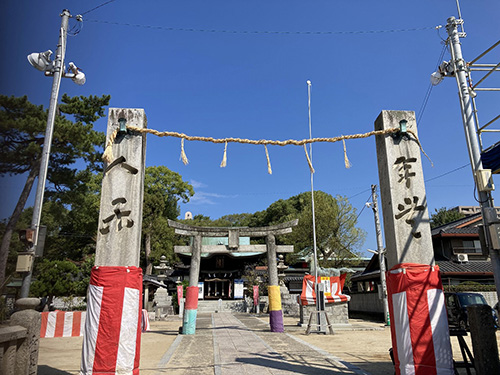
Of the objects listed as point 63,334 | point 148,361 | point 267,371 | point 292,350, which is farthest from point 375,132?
point 63,334

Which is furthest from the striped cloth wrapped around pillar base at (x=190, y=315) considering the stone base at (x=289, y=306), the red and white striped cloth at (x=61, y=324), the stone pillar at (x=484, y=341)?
the stone base at (x=289, y=306)

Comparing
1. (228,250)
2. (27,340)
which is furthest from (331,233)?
(27,340)

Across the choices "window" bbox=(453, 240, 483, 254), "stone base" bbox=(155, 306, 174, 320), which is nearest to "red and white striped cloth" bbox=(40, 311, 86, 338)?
"stone base" bbox=(155, 306, 174, 320)

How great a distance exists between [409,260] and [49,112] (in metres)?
8.33

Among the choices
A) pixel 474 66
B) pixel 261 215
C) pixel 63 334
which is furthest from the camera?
pixel 261 215

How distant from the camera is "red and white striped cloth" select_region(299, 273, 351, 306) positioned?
1647cm

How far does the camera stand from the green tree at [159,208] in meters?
34.3

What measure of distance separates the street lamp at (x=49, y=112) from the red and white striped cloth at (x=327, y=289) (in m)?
12.0

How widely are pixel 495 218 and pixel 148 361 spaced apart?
303 inches

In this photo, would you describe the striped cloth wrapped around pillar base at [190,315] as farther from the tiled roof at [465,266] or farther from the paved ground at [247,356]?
the tiled roof at [465,266]

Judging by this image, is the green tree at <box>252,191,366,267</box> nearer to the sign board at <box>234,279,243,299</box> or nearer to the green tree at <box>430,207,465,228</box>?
the sign board at <box>234,279,243,299</box>

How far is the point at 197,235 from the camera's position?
14.4 m

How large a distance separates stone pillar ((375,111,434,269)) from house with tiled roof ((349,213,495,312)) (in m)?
16.6

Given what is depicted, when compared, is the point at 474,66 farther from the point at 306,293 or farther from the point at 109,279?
the point at 306,293
